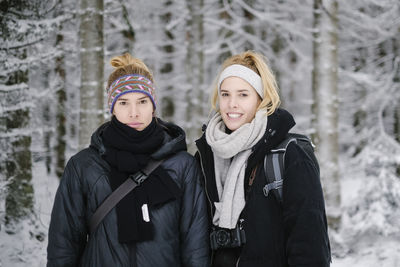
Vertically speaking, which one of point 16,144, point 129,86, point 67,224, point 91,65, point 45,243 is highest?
point 91,65

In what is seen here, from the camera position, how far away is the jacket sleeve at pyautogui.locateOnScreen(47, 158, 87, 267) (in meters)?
2.43

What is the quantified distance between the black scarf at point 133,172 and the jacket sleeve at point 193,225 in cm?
13

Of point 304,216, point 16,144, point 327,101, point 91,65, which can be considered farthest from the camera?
point 327,101

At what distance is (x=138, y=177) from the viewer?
8.31 feet

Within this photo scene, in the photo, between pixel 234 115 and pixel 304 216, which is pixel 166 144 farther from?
pixel 304 216

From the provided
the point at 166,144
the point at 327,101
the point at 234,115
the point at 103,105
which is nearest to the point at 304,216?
the point at 234,115

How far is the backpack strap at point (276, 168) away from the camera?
236 centimetres

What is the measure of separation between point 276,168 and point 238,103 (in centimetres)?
60

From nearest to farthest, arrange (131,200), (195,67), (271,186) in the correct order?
1. (271,186)
2. (131,200)
3. (195,67)

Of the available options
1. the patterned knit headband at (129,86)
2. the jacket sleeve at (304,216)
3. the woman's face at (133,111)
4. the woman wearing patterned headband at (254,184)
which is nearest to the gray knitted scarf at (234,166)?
the woman wearing patterned headband at (254,184)

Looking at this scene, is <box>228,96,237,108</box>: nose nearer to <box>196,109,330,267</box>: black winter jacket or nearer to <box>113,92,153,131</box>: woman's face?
<box>196,109,330,267</box>: black winter jacket

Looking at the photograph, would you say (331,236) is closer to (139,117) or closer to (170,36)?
(139,117)

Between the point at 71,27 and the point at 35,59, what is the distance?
2.79m

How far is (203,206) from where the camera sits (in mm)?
2627
